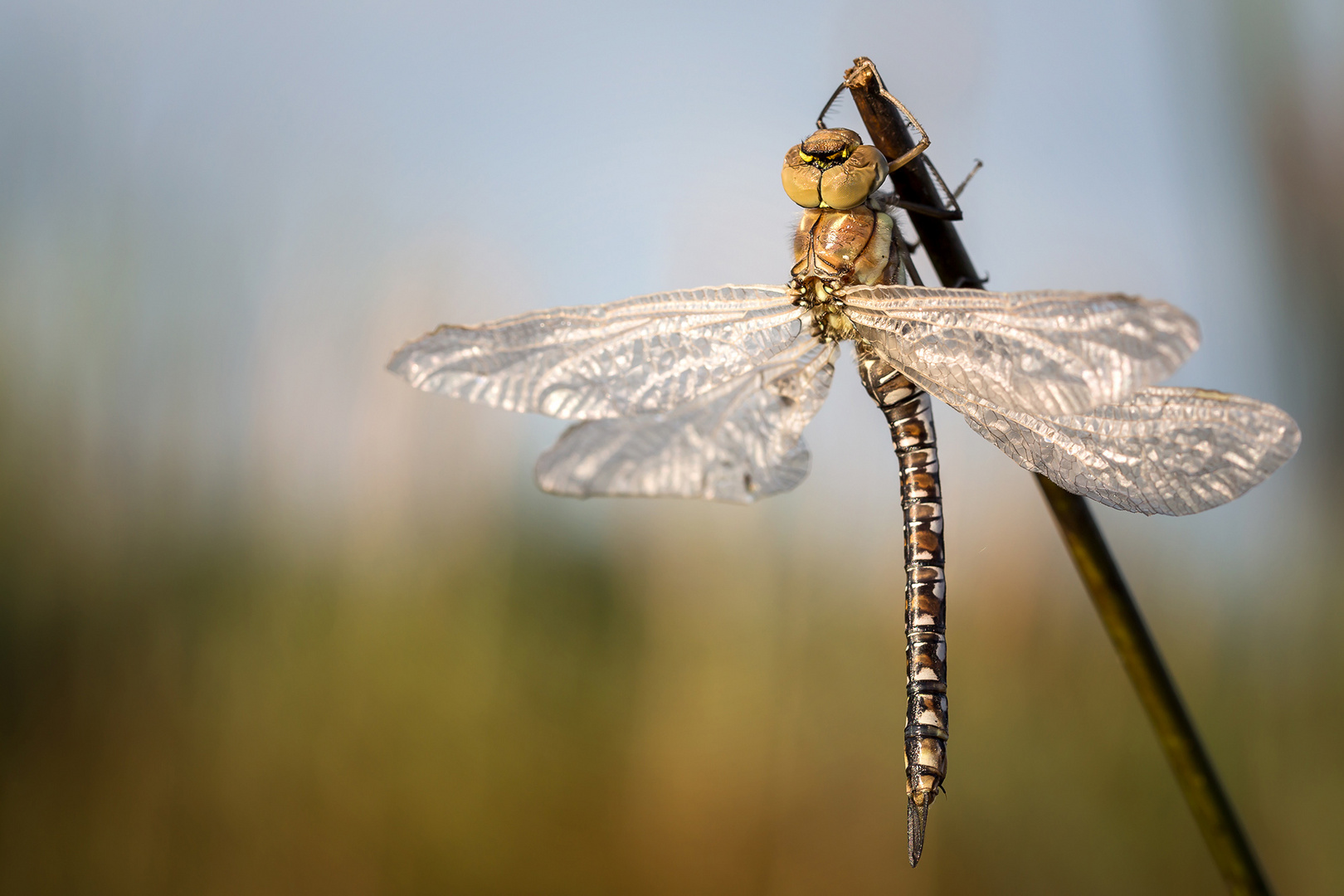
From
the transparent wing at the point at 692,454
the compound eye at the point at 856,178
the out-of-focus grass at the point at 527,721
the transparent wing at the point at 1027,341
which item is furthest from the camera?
the out-of-focus grass at the point at 527,721

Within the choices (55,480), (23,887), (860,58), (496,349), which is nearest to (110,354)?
Result: (55,480)

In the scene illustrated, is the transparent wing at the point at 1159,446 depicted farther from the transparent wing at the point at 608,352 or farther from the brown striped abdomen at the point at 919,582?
the transparent wing at the point at 608,352

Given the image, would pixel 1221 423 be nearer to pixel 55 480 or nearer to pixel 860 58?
pixel 860 58

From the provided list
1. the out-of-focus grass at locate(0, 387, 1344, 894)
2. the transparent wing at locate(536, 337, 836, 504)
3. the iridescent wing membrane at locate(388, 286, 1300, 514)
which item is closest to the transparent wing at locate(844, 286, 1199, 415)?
the iridescent wing membrane at locate(388, 286, 1300, 514)

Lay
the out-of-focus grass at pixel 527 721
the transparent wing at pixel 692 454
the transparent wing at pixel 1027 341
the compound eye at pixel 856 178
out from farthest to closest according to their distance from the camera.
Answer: the out-of-focus grass at pixel 527 721
the transparent wing at pixel 692 454
the compound eye at pixel 856 178
the transparent wing at pixel 1027 341

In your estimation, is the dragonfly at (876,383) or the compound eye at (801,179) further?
the compound eye at (801,179)

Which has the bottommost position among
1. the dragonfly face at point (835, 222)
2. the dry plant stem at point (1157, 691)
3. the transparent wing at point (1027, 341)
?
the dry plant stem at point (1157, 691)

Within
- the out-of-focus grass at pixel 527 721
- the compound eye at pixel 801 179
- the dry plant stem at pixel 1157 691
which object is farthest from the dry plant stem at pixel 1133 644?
the out-of-focus grass at pixel 527 721

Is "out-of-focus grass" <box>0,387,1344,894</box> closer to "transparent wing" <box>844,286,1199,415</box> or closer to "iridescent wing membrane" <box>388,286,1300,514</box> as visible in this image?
"iridescent wing membrane" <box>388,286,1300,514</box>
